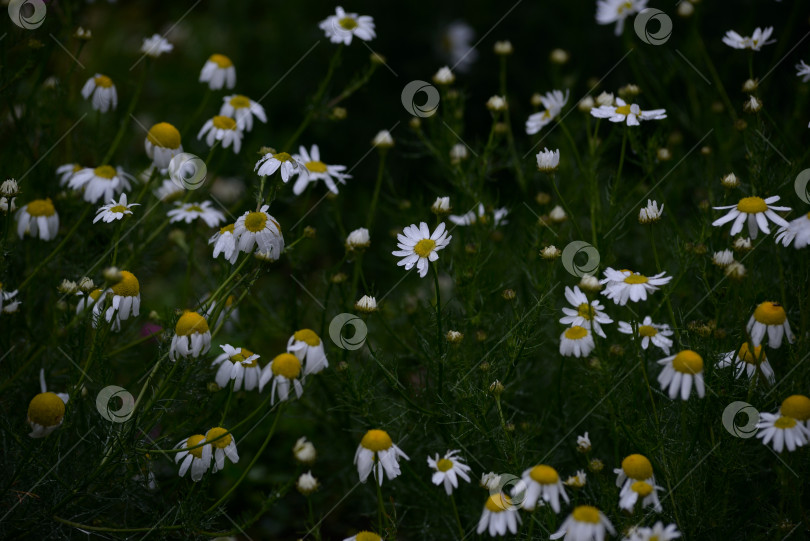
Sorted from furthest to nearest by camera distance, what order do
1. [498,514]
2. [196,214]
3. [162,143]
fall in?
[196,214], [162,143], [498,514]

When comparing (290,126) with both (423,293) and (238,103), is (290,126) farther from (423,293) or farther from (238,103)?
(238,103)

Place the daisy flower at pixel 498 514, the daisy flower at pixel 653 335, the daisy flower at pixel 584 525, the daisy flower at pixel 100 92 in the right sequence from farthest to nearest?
the daisy flower at pixel 100 92, the daisy flower at pixel 653 335, the daisy flower at pixel 498 514, the daisy flower at pixel 584 525

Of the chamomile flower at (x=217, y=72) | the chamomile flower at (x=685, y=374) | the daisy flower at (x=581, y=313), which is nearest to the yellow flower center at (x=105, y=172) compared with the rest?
the chamomile flower at (x=217, y=72)

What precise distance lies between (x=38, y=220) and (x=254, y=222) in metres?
0.73

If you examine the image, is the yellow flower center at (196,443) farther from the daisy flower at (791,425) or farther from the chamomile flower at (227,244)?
the daisy flower at (791,425)

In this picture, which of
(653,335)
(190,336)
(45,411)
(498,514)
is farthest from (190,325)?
(653,335)

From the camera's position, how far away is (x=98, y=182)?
204cm

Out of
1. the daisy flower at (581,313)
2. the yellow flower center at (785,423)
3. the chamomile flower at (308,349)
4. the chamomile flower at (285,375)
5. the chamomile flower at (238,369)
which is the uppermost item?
the yellow flower center at (785,423)

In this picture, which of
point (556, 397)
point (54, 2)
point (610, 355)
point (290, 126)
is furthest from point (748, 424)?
point (290, 126)

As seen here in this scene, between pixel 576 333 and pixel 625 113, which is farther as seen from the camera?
pixel 625 113

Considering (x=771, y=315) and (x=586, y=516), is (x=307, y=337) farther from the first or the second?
(x=771, y=315)

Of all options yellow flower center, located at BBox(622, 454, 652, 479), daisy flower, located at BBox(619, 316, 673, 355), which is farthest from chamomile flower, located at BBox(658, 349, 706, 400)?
daisy flower, located at BBox(619, 316, 673, 355)

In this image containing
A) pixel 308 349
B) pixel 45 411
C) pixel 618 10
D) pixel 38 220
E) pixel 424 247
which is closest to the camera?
pixel 45 411

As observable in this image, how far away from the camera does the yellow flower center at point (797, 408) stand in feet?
4.68
